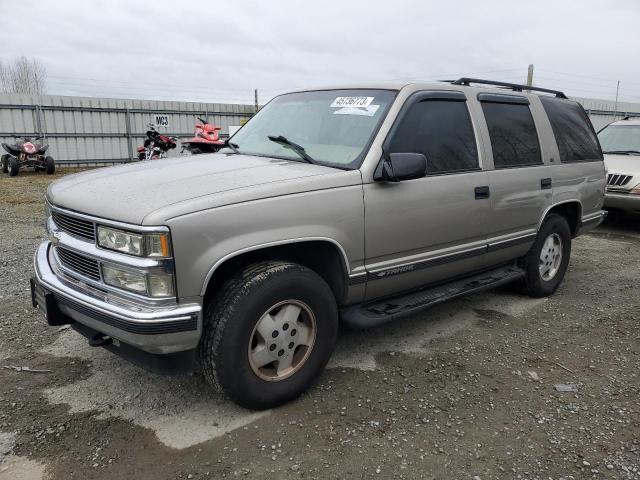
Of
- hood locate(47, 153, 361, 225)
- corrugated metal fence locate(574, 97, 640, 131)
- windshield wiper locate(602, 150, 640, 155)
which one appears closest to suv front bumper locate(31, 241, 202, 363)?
hood locate(47, 153, 361, 225)

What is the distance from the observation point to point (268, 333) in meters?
2.90

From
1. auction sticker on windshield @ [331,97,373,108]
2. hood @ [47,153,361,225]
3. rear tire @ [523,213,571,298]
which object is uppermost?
auction sticker on windshield @ [331,97,373,108]

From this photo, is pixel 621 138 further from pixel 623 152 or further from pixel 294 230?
pixel 294 230

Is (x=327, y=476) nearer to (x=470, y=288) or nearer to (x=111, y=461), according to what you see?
(x=111, y=461)

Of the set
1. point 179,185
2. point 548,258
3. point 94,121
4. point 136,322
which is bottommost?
point 548,258

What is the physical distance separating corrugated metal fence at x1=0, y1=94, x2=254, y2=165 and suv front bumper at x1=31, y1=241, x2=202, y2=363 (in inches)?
588

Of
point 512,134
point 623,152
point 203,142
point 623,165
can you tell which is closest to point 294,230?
point 512,134

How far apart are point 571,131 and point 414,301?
2.73 metres

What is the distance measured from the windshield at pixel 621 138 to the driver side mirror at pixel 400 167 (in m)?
7.31

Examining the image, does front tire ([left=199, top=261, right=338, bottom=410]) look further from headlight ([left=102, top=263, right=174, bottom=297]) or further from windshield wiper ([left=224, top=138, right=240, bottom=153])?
windshield wiper ([left=224, top=138, right=240, bottom=153])

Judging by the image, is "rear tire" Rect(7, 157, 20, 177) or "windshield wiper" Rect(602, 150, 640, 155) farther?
"rear tire" Rect(7, 157, 20, 177)

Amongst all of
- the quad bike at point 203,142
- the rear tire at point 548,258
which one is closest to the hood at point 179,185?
the rear tire at point 548,258

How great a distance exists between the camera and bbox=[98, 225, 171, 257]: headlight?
2479 mm

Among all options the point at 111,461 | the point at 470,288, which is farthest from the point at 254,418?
the point at 470,288
